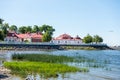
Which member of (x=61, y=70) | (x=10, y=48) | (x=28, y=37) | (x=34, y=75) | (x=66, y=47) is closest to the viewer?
(x=34, y=75)

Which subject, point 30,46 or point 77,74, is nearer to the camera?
point 77,74

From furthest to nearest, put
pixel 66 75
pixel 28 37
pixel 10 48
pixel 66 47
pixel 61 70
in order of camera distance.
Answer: pixel 28 37 → pixel 66 47 → pixel 10 48 → pixel 61 70 → pixel 66 75

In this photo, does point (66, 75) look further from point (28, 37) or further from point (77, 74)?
point (28, 37)

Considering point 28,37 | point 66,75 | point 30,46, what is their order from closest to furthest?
point 66,75 → point 30,46 → point 28,37

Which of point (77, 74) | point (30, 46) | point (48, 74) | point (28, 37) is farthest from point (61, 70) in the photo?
point (28, 37)

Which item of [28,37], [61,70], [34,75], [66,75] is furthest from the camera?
[28,37]

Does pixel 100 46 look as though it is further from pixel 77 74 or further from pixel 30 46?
pixel 77 74

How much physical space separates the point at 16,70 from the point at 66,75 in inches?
262

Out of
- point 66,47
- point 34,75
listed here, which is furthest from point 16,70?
point 66,47

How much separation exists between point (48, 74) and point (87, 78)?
205 inches

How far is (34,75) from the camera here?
1357 inches

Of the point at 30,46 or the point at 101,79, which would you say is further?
the point at 30,46

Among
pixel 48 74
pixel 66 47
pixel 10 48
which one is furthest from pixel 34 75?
pixel 66 47

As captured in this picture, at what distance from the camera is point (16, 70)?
38000mm
